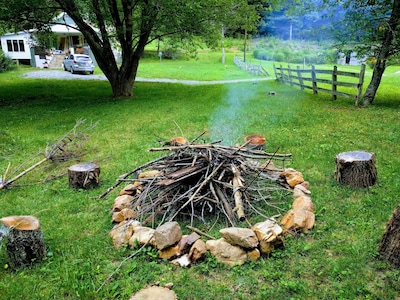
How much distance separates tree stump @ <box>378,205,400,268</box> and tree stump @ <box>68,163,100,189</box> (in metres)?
3.50

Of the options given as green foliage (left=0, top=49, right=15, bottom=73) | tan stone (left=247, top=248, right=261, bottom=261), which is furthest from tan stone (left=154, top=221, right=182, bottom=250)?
green foliage (left=0, top=49, right=15, bottom=73)

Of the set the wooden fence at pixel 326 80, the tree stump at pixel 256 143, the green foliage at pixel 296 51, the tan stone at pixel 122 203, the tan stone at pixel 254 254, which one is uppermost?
the green foliage at pixel 296 51

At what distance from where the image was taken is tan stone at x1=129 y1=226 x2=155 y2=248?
314cm

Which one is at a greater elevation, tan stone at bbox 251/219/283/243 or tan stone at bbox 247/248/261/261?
tan stone at bbox 251/219/283/243

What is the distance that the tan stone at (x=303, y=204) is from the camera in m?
3.62

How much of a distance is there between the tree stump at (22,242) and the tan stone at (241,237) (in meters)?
1.61

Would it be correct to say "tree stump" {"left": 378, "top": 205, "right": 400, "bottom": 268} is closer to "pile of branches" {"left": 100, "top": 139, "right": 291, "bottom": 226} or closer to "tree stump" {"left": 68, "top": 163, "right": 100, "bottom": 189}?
"pile of branches" {"left": 100, "top": 139, "right": 291, "bottom": 226}

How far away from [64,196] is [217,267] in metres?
2.51

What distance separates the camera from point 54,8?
10453 mm

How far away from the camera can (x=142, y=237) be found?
319cm

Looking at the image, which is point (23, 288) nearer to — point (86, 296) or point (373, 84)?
point (86, 296)

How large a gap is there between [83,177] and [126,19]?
7.63 meters

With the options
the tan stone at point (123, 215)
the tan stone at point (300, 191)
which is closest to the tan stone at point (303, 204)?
the tan stone at point (300, 191)

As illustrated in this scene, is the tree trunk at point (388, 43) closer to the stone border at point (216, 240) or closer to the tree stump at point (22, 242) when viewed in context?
the stone border at point (216, 240)
